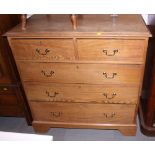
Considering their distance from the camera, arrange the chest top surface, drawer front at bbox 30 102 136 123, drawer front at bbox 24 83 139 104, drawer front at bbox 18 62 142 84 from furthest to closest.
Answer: drawer front at bbox 30 102 136 123 → drawer front at bbox 24 83 139 104 → drawer front at bbox 18 62 142 84 → the chest top surface

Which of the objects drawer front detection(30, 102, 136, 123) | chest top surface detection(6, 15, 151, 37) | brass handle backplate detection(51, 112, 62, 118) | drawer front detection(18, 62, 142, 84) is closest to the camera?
chest top surface detection(6, 15, 151, 37)

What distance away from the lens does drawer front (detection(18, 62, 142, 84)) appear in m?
1.36

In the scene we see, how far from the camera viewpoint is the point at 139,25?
128cm

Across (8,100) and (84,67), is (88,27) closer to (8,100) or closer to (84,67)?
(84,67)

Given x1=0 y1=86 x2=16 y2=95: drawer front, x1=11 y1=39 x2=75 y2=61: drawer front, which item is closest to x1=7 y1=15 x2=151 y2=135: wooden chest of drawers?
x1=11 y1=39 x2=75 y2=61: drawer front

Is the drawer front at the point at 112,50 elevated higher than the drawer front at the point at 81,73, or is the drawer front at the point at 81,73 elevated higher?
the drawer front at the point at 112,50

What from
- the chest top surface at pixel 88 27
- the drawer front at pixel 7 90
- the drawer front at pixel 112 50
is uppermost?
the chest top surface at pixel 88 27

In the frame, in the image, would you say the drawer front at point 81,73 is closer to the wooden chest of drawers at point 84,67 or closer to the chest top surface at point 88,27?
the wooden chest of drawers at point 84,67

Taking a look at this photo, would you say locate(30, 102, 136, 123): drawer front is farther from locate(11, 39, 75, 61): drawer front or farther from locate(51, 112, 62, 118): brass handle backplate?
locate(11, 39, 75, 61): drawer front

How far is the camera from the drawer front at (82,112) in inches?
63.1

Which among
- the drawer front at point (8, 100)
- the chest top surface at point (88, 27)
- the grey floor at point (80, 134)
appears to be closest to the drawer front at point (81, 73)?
the chest top surface at point (88, 27)

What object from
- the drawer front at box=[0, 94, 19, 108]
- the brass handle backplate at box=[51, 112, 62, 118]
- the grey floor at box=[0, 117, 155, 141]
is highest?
the drawer front at box=[0, 94, 19, 108]

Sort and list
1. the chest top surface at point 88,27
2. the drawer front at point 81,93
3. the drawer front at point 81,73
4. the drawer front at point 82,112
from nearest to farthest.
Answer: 1. the chest top surface at point 88,27
2. the drawer front at point 81,73
3. the drawer front at point 81,93
4. the drawer front at point 82,112
